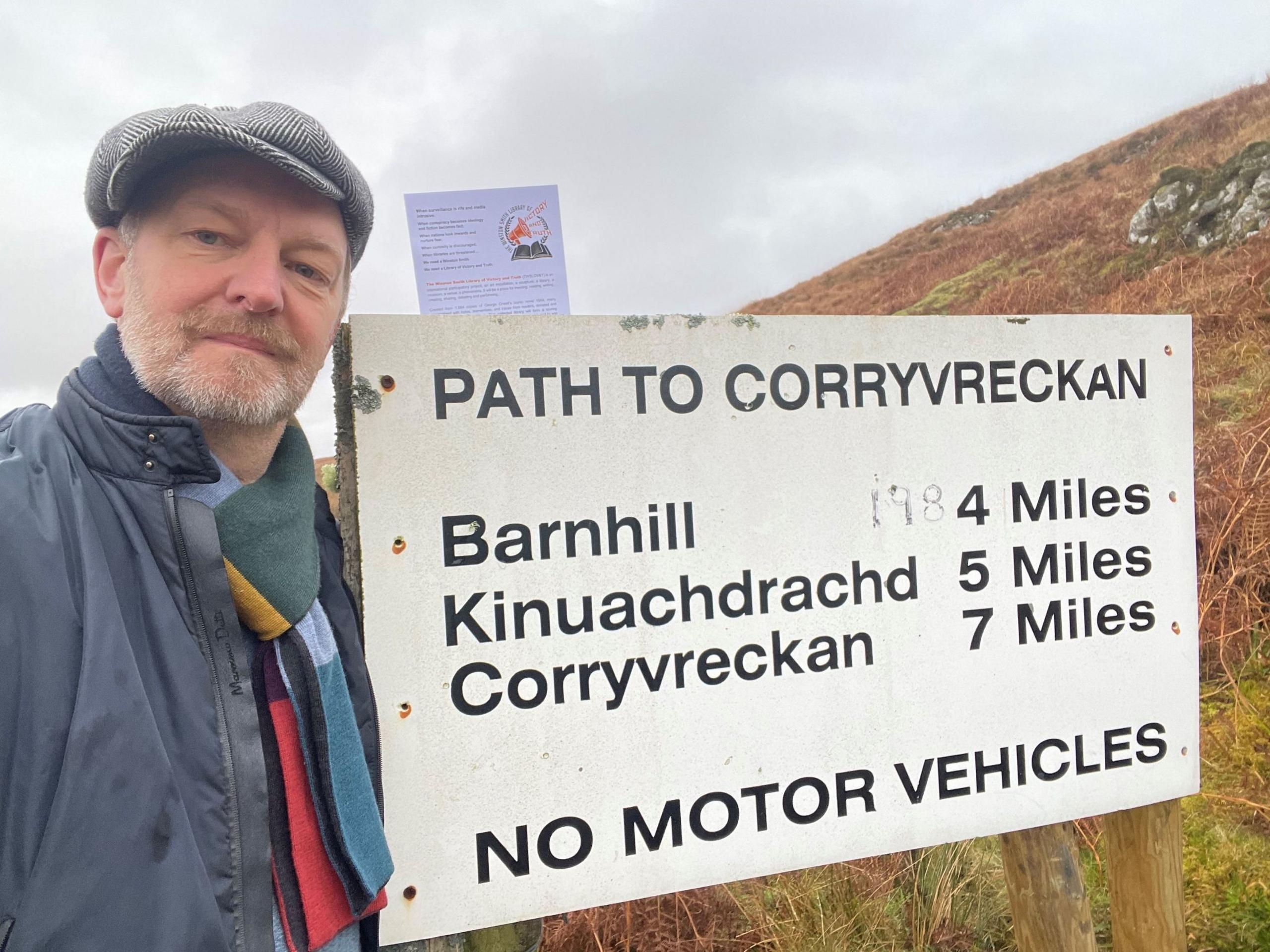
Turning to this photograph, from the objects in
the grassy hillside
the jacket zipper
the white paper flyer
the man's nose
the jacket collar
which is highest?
the white paper flyer

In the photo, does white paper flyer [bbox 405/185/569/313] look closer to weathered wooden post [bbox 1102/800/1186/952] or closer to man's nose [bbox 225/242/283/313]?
man's nose [bbox 225/242/283/313]

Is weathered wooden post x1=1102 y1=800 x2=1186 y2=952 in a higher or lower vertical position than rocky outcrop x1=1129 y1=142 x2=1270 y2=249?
lower

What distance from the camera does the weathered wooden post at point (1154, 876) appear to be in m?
2.02

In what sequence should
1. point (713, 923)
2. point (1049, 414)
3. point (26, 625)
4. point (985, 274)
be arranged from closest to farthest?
point (26, 625), point (1049, 414), point (713, 923), point (985, 274)

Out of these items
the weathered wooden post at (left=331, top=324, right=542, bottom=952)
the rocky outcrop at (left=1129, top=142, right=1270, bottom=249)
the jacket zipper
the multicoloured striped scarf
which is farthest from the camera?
the rocky outcrop at (left=1129, top=142, right=1270, bottom=249)

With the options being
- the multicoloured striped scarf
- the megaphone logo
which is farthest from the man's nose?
the megaphone logo

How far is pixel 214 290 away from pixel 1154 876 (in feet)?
8.70

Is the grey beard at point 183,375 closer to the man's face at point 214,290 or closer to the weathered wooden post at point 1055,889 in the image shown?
the man's face at point 214,290

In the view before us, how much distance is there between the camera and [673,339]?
5.32 feet

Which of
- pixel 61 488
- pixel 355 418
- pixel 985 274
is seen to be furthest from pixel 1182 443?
pixel 985 274

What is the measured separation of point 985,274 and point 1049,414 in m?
12.0

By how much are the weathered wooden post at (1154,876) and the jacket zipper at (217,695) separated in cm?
217

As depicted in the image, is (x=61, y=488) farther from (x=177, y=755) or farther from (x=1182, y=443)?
(x=1182, y=443)

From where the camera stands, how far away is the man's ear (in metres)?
1.19
